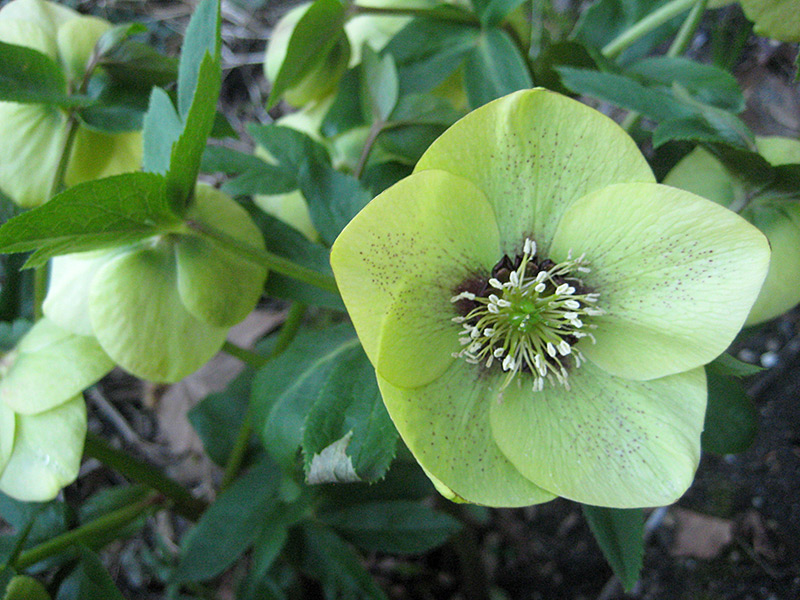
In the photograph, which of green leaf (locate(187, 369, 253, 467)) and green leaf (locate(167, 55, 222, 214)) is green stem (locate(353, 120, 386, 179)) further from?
green leaf (locate(187, 369, 253, 467))

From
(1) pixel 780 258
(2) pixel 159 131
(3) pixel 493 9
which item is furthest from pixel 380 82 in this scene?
(1) pixel 780 258

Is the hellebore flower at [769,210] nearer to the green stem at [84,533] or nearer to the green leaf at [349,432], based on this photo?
the green leaf at [349,432]

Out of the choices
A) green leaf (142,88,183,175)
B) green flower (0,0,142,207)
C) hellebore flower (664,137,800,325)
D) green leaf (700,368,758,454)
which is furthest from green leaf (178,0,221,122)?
green leaf (700,368,758,454)

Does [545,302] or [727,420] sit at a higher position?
[545,302]

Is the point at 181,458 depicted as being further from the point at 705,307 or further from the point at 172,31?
the point at 705,307

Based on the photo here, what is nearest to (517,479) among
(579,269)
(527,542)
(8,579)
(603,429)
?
(603,429)

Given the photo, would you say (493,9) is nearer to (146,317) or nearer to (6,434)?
(146,317)

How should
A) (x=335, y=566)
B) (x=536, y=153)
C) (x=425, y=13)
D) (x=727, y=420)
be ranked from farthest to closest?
(x=335, y=566) → (x=425, y=13) → (x=727, y=420) → (x=536, y=153)

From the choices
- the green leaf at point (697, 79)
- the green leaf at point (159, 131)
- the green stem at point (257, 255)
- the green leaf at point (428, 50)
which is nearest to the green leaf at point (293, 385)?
the green stem at point (257, 255)
